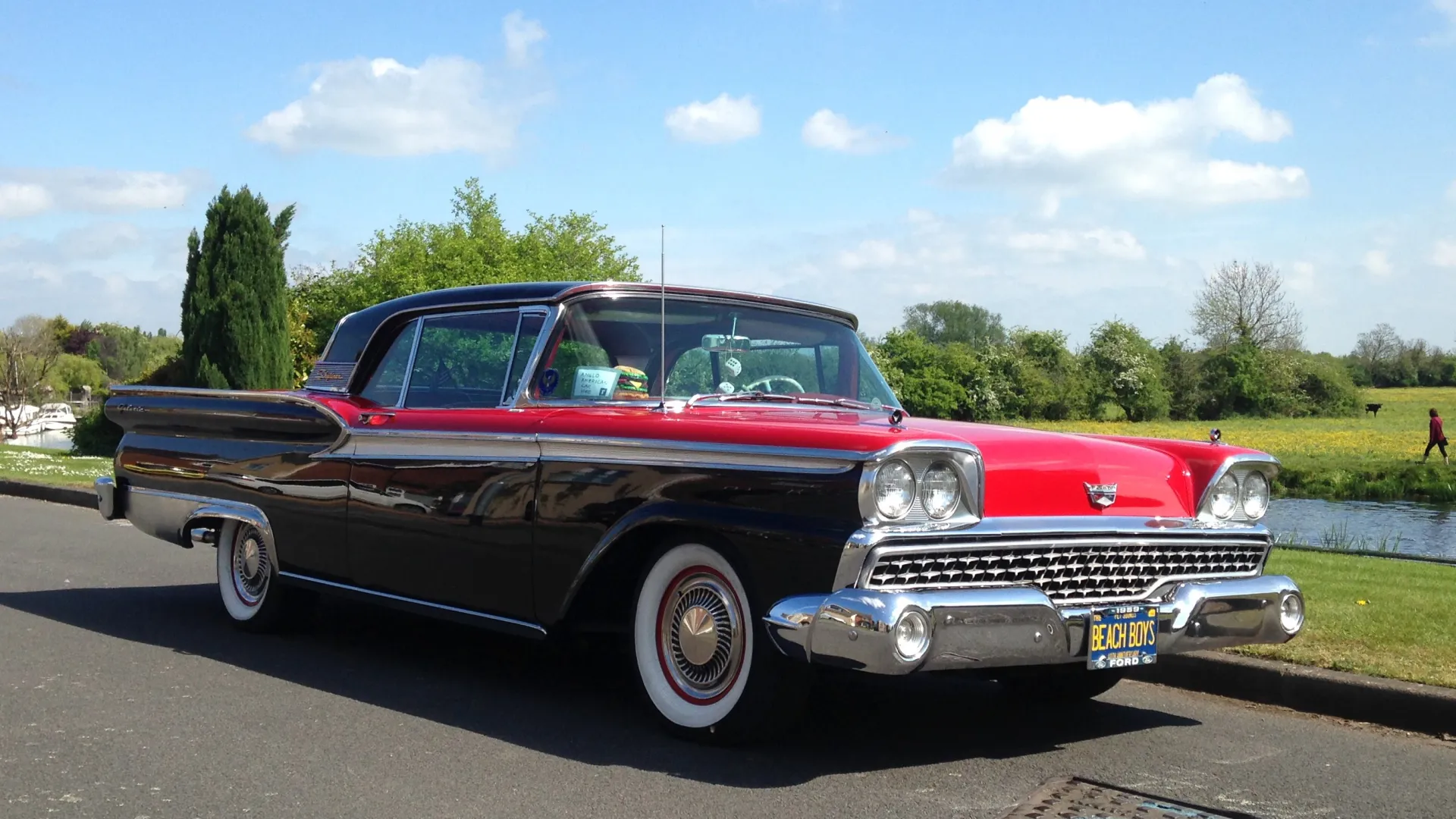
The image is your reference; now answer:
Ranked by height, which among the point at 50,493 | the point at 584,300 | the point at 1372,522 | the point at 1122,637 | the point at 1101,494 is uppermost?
the point at 584,300

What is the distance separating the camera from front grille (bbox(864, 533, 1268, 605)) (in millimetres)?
4160

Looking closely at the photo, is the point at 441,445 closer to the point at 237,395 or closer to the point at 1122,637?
the point at 237,395

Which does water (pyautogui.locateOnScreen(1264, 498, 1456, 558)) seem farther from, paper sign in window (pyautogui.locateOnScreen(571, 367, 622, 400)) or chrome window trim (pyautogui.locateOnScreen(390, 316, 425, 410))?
paper sign in window (pyautogui.locateOnScreen(571, 367, 622, 400))

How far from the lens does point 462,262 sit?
4647 cm

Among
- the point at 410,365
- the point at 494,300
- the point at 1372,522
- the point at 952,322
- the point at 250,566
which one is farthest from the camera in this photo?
the point at 952,322

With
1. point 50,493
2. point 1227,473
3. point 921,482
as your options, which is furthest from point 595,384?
point 50,493

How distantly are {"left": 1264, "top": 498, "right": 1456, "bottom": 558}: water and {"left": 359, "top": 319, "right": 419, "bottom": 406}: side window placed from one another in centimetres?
1379

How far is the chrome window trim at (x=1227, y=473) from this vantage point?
16.5 ft

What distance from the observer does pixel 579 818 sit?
385cm

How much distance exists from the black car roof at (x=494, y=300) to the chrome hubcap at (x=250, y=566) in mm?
1003

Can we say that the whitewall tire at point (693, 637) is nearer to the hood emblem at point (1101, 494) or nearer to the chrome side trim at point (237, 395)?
the hood emblem at point (1101, 494)

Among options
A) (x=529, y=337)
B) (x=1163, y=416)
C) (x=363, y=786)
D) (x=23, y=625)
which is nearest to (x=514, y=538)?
(x=529, y=337)

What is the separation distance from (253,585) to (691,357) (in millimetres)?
2875

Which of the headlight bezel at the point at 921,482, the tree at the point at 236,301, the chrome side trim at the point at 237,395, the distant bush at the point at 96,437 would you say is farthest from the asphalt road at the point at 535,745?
the distant bush at the point at 96,437
